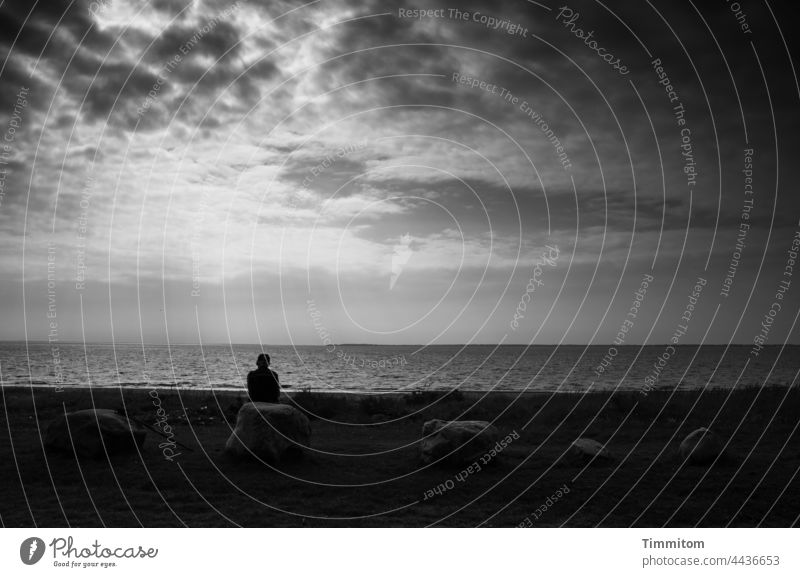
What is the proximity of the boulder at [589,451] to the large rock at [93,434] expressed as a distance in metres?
10.6

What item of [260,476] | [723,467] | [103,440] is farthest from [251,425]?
[723,467]

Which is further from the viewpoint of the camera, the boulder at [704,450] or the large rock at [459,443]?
the boulder at [704,450]

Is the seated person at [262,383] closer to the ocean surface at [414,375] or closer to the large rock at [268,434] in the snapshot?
the large rock at [268,434]

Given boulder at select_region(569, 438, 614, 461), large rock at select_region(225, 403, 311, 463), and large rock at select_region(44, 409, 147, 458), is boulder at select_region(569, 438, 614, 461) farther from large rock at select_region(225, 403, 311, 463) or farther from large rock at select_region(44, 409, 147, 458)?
large rock at select_region(44, 409, 147, 458)

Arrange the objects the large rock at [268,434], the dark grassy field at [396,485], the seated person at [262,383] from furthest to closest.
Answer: the seated person at [262,383] → the large rock at [268,434] → the dark grassy field at [396,485]

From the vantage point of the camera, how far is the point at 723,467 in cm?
1297

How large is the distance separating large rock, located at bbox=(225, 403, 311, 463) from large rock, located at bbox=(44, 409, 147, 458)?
248cm

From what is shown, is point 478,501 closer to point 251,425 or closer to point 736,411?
point 251,425

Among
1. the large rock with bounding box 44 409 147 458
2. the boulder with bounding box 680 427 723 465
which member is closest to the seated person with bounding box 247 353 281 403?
the large rock with bounding box 44 409 147 458

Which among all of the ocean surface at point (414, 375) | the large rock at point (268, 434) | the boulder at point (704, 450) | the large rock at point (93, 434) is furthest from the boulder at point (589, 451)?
the ocean surface at point (414, 375)

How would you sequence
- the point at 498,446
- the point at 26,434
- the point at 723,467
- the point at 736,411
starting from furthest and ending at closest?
the point at 736,411
the point at 26,434
the point at 498,446
the point at 723,467

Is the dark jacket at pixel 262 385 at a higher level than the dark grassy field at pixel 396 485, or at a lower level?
higher

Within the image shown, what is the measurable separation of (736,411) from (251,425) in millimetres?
20961

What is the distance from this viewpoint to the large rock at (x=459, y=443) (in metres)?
13.1
